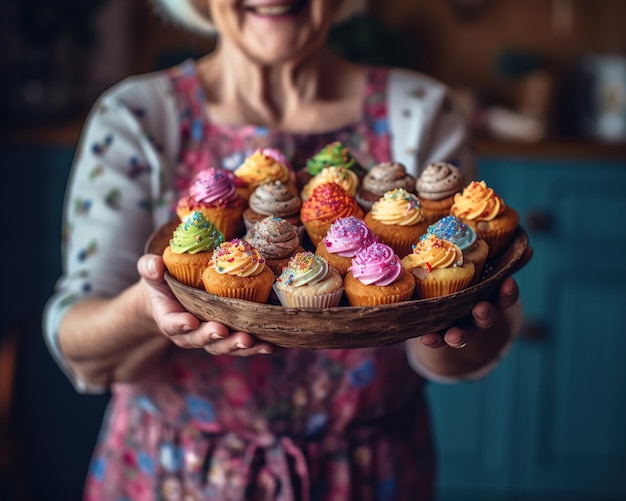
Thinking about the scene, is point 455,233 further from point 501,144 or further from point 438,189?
point 501,144

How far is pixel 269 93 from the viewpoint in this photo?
4.62ft

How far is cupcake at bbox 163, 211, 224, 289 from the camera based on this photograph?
1002mm

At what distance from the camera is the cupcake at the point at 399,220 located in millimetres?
1144

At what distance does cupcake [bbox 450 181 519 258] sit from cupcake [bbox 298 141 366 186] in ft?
0.61

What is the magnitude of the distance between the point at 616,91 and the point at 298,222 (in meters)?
1.82

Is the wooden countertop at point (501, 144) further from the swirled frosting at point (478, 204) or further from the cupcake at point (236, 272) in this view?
the cupcake at point (236, 272)

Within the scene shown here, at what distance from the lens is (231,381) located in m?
1.28

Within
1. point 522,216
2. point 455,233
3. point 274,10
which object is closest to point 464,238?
point 455,233

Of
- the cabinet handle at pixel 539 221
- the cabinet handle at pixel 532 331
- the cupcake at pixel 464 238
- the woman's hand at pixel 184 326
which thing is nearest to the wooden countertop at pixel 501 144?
the cabinet handle at pixel 539 221

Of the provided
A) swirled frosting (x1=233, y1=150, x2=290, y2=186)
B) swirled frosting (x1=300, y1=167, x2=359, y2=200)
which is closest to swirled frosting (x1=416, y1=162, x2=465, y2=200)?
swirled frosting (x1=300, y1=167, x2=359, y2=200)

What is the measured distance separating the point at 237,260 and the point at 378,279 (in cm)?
18

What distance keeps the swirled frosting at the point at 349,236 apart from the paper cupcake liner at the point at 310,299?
2.5 inches

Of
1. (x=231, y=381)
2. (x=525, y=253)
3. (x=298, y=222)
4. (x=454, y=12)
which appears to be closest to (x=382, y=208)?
(x=298, y=222)

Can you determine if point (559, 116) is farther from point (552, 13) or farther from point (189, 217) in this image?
point (189, 217)
